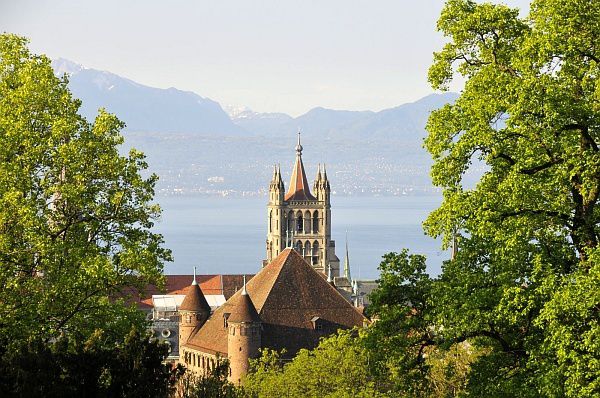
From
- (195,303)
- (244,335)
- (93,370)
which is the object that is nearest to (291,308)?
(244,335)

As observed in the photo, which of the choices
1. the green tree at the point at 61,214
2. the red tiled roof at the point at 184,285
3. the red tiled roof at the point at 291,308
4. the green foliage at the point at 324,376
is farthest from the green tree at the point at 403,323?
the red tiled roof at the point at 184,285

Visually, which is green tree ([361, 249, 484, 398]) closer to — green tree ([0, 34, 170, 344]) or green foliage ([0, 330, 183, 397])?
green foliage ([0, 330, 183, 397])

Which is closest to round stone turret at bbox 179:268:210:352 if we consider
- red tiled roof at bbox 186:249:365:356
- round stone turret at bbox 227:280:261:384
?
red tiled roof at bbox 186:249:365:356

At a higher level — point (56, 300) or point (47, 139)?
point (47, 139)

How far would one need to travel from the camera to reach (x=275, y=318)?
2680 inches

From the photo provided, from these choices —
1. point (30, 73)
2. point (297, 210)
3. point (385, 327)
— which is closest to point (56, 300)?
point (30, 73)

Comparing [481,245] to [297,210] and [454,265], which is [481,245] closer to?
[454,265]

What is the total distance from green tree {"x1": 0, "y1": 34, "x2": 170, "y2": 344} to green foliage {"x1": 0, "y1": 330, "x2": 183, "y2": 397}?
2.58 meters

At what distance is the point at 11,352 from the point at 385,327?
8.08 metres

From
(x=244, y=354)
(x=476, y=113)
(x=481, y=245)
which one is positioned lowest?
(x=244, y=354)

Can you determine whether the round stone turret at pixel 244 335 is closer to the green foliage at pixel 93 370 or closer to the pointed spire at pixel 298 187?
the green foliage at pixel 93 370

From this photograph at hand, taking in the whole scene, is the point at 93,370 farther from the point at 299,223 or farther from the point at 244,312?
the point at 299,223

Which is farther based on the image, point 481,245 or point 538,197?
point 481,245

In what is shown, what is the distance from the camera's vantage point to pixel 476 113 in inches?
1011
